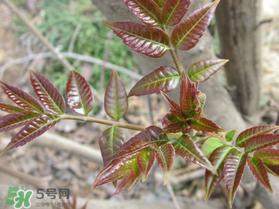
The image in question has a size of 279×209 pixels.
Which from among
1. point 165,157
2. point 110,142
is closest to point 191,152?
point 165,157

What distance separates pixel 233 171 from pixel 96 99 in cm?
123

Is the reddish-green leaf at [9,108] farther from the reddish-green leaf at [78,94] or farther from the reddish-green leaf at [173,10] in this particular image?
the reddish-green leaf at [173,10]

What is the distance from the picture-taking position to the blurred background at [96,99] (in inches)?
41.4

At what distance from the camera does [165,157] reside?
1.09 feet

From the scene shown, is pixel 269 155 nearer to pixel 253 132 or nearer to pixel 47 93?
pixel 253 132

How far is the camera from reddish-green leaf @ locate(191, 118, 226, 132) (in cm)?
34

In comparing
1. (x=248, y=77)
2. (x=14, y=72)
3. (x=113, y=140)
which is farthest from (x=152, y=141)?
(x=14, y=72)

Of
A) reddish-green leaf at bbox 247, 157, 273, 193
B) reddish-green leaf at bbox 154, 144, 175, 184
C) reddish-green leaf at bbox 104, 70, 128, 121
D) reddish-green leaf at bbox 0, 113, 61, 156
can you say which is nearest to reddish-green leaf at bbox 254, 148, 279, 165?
Answer: reddish-green leaf at bbox 247, 157, 273, 193

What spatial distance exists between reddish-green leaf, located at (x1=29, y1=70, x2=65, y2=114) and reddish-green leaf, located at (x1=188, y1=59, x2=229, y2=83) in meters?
0.26

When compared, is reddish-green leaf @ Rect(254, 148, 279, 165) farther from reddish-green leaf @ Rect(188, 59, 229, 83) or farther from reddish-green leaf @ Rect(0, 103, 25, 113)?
reddish-green leaf @ Rect(0, 103, 25, 113)

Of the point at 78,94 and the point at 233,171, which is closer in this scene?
the point at 233,171

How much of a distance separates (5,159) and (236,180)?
78.6 inches


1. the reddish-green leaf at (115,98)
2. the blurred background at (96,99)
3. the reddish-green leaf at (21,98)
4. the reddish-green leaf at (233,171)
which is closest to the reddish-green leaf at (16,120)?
the reddish-green leaf at (21,98)

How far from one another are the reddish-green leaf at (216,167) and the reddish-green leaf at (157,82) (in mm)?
137
